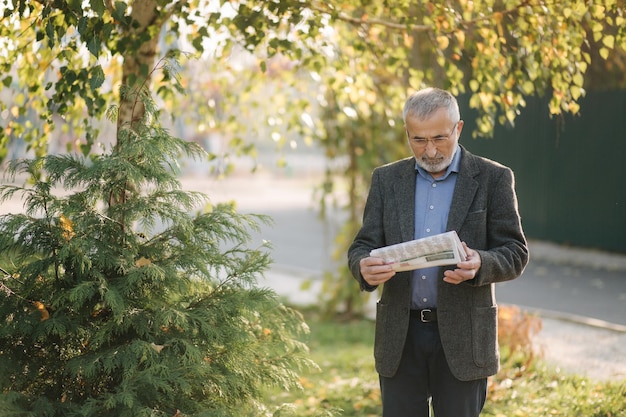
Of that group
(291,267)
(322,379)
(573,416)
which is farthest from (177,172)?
(291,267)

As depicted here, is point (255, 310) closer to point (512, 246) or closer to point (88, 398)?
point (88, 398)

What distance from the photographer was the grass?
516 centimetres

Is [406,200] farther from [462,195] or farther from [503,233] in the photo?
[503,233]

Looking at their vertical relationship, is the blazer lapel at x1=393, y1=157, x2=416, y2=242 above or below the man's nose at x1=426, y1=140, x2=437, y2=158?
below

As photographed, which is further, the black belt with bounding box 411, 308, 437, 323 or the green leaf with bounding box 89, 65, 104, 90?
the green leaf with bounding box 89, 65, 104, 90

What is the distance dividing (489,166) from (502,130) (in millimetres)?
10105

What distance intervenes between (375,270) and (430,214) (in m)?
0.41

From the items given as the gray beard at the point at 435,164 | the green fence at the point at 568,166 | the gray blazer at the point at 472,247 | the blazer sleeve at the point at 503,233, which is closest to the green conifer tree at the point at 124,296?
the gray blazer at the point at 472,247

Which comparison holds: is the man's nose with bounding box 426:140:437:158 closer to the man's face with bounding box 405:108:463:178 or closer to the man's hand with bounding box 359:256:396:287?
the man's face with bounding box 405:108:463:178

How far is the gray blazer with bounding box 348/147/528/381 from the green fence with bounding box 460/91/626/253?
635 centimetres

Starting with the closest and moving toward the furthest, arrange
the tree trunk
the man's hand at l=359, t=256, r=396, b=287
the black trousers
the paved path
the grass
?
1. the man's hand at l=359, t=256, r=396, b=287
2. the black trousers
3. the tree trunk
4. the grass
5. the paved path

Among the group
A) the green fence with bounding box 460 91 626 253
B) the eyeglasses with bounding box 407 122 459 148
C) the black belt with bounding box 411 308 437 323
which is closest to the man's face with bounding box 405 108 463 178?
the eyeglasses with bounding box 407 122 459 148

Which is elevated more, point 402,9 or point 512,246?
point 402,9

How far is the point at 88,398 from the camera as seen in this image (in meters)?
3.23
